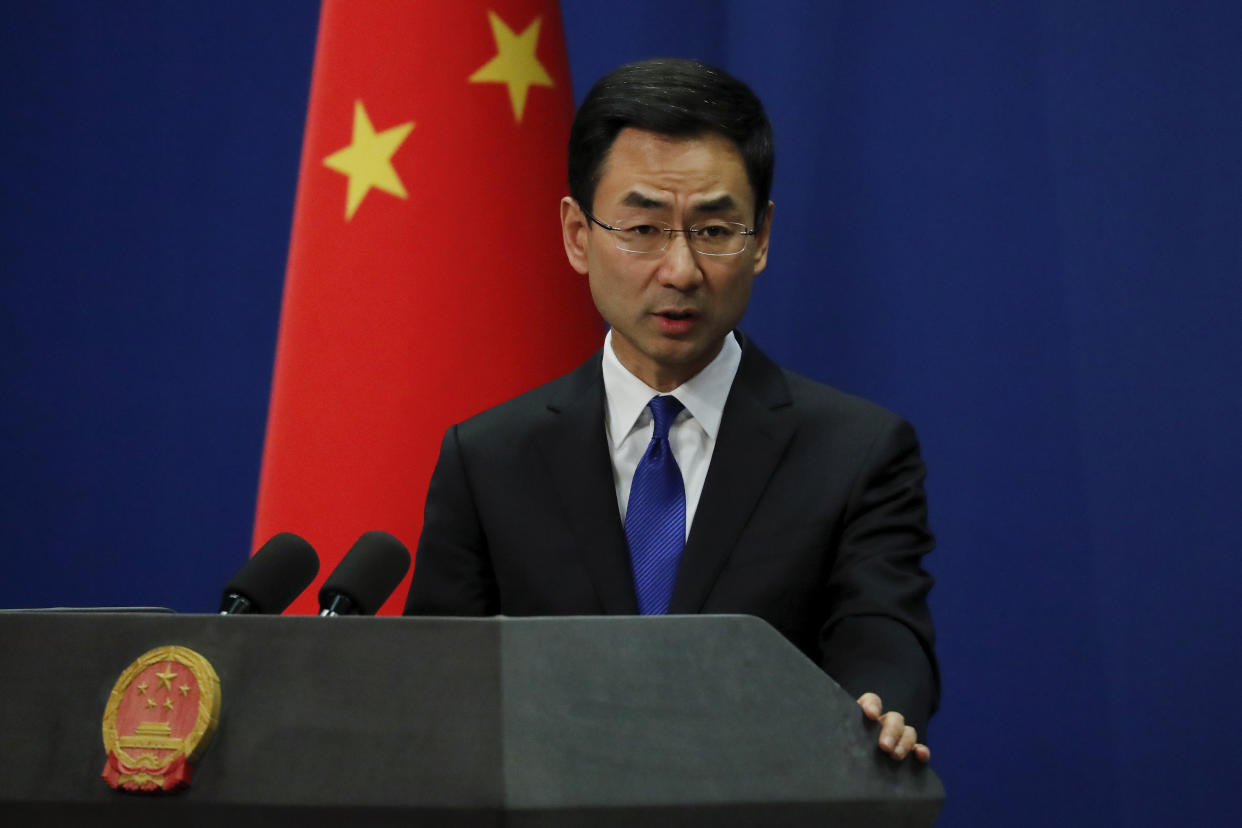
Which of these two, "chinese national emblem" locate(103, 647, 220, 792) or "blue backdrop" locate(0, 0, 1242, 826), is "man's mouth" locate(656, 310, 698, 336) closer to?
"chinese national emblem" locate(103, 647, 220, 792)

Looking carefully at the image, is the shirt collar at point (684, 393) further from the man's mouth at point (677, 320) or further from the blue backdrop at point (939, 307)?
the blue backdrop at point (939, 307)

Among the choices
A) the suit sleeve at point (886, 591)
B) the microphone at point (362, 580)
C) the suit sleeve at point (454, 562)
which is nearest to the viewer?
the microphone at point (362, 580)

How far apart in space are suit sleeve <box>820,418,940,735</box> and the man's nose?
257 mm

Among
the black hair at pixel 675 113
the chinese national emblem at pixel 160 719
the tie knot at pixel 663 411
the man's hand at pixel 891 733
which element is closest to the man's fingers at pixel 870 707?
the man's hand at pixel 891 733

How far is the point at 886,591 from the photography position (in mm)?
1302

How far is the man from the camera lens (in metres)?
1.34

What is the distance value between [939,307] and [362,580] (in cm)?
186

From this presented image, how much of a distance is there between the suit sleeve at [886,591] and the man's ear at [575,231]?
1.25ft

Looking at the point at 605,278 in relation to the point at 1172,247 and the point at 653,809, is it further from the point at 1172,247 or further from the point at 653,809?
the point at 1172,247

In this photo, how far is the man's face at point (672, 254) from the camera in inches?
53.5

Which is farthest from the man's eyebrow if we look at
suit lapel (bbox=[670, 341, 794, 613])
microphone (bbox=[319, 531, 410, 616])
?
microphone (bbox=[319, 531, 410, 616])

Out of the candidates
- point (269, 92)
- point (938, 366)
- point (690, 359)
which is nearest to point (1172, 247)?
point (938, 366)

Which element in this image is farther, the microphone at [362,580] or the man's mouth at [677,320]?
the man's mouth at [677,320]

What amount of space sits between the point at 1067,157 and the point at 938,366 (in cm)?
46
